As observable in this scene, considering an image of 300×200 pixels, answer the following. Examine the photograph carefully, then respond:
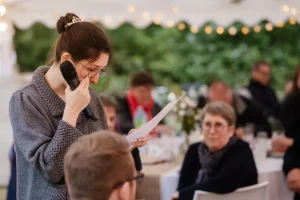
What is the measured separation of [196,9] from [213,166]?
2.45 metres

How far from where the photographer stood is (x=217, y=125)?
393 centimetres

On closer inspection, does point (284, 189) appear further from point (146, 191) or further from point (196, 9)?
point (196, 9)

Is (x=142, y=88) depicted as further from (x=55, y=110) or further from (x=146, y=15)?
(x=55, y=110)

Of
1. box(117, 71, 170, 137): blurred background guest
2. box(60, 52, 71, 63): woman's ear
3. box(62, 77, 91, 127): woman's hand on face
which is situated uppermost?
box(60, 52, 71, 63): woman's ear

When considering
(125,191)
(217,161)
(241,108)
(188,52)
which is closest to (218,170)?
(217,161)

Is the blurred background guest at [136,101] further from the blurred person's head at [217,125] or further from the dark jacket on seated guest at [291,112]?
the blurred person's head at [217,125]

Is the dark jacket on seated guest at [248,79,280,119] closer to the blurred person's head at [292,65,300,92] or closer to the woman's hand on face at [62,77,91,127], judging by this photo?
the blurred person's head at [292,65,300,92]

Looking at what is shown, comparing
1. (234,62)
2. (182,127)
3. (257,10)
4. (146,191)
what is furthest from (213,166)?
(234,62)

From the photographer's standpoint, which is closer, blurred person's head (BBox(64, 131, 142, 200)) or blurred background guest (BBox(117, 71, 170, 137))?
blurred person's head (BBox(64, 131, 142, 200))

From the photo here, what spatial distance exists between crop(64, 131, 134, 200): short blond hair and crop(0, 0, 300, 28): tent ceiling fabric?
4.15 metres

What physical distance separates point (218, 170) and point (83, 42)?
6.28 feet

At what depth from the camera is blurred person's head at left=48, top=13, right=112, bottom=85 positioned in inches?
84.7

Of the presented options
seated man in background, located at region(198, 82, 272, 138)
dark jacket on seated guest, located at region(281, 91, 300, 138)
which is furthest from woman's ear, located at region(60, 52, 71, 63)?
seated man in background, located at region(198, 82, 272, 138)

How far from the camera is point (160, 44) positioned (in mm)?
10820
